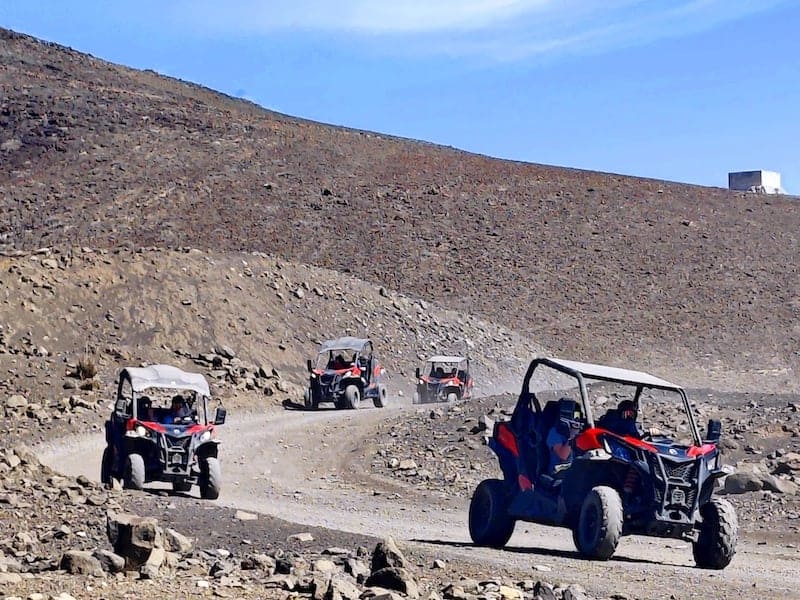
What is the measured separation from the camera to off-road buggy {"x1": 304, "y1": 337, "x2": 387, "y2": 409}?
38344mm

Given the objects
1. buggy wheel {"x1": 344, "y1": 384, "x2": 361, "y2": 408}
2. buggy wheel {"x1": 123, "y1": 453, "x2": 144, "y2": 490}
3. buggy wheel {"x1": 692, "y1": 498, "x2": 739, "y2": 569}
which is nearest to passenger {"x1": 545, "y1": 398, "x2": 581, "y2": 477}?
buggy wheel {"x1": 692, "y1": 498, "x2": 739, "y2": 569}

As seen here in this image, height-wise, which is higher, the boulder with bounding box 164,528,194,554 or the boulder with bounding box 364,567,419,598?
the boulder with bounding box 364,567,419,598

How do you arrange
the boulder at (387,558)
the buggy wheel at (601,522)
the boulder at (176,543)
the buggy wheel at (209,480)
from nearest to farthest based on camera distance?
the boulder at (387,558) < the boulder at (176,543) < the buggy wheel at (601,522) < the buggy wheel at (209,480)

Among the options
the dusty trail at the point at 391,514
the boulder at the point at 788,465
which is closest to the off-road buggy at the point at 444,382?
the dusty trail at the point at 391,514

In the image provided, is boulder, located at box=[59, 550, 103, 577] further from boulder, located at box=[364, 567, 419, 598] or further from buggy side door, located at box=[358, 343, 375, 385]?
buggy side door, located at box=[358, 343, 375, 385]

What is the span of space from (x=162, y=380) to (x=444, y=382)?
22.1 meters

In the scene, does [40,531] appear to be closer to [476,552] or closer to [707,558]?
[476,552]

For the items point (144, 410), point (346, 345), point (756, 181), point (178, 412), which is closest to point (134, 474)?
A: point (144, 410)

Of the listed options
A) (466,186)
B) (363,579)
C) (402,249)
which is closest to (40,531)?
(363,579)

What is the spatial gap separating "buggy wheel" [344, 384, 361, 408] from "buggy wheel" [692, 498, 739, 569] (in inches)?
991

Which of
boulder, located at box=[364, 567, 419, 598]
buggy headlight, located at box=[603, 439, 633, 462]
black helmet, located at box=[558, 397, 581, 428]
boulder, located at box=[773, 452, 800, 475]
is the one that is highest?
black helmet, located at box=[558, 397, 581, 428]

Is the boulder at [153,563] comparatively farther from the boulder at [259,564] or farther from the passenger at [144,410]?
the passenger at [144,410]

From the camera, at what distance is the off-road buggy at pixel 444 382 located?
42.7m

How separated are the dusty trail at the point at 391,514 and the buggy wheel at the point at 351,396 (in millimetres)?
2695
